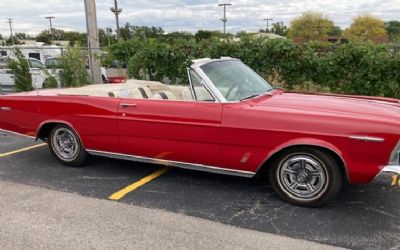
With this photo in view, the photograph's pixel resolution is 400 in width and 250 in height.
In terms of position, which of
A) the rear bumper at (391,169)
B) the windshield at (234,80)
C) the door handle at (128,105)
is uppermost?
the windshield at (234,80)

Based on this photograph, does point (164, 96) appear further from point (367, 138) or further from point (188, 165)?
point (367, 138)

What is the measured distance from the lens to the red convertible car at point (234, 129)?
371 cm

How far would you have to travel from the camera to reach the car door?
167 inches

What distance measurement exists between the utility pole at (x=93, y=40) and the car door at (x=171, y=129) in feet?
21.6

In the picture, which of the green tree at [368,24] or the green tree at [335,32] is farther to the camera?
the green tree at [335,32]

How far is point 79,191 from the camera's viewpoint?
4551 mm

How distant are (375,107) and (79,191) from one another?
11.2 ft

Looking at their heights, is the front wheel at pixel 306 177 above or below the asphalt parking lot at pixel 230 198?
above

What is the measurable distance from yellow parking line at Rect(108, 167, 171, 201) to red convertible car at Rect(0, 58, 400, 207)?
30 centimetres

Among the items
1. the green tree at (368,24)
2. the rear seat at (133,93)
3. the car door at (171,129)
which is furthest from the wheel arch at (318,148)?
the green tree at (368,24)

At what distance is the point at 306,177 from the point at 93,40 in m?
8.46

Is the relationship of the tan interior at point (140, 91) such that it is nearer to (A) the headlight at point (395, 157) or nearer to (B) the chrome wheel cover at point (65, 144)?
(B) the chrome wheel cover at point (65, 144)

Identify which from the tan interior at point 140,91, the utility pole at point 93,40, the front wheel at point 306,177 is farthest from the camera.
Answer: the utility pole at point 93,40

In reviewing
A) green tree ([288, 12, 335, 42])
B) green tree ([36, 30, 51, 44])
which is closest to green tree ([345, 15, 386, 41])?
green tree ([288, 12, 335, 42])
